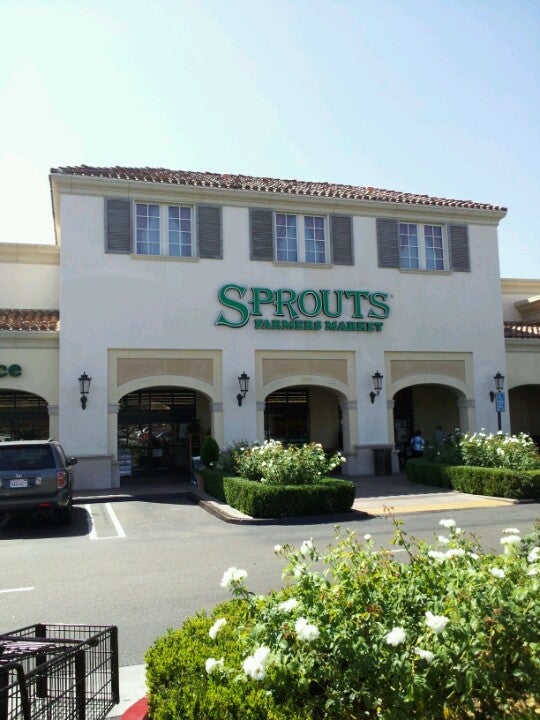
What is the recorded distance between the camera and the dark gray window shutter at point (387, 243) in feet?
74.5

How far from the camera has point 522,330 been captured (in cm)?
2577

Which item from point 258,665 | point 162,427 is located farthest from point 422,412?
point 258,665

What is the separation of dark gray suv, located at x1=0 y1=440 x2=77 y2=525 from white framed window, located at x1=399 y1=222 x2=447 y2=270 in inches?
585

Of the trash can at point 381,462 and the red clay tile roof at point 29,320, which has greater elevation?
the red clay tile roof at point 29,320

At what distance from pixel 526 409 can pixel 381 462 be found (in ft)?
30.9

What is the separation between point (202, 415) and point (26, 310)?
7.77 meters

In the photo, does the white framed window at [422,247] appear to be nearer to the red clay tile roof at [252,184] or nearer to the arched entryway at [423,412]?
the red clay tile roof at [252,184]

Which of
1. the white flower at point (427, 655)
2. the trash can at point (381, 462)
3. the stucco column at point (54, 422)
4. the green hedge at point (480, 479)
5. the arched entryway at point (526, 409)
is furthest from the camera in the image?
the arched entryway at point (526, 409)

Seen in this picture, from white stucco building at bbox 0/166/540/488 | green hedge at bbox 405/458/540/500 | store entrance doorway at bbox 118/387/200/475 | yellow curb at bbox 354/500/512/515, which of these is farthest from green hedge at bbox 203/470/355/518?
store entrance doorway at bbox 118/387/200/475

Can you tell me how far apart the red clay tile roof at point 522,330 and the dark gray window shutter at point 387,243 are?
18.6ft

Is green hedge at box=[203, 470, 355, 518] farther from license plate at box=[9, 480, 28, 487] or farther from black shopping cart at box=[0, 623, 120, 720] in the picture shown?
black shopping cart at box=[0, 623, 120, 720]

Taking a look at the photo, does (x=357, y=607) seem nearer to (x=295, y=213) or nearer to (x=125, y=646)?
(x=125, y=646)

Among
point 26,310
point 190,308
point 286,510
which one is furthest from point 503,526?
point 26,310

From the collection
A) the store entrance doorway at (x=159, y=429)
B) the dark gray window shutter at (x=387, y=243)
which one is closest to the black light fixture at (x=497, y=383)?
the dark gray window shutter at (x=387, y=243)
